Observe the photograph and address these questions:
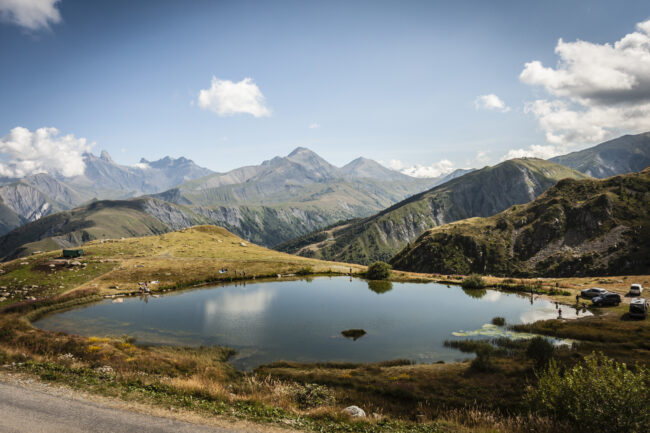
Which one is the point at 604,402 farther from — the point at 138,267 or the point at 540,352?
the point at 138,267

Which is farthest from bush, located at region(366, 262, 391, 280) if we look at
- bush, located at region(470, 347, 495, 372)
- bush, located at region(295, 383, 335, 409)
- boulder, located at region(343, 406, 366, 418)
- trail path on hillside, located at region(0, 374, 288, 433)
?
trail path on hillside, located at region(0, 374, 288, 433)

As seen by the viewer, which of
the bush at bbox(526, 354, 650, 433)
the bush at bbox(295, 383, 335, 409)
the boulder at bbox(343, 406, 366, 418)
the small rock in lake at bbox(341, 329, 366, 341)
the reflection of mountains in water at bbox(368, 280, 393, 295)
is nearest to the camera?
the bush at bbox(526, 354, 650, 433)

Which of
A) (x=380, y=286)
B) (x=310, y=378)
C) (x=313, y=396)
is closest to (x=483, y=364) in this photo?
(x=310, y=378)

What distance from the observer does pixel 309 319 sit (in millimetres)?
61938

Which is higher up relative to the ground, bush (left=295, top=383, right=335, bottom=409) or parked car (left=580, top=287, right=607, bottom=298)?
parked car (left=580, top=287, right=607, bottom=298)

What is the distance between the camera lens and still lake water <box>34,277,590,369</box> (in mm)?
47469

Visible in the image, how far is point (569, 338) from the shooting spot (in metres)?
48.6

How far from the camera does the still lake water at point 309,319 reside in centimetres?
4747

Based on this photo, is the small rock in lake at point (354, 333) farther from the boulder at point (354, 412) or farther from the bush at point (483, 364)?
the boulder at point (354, 412)

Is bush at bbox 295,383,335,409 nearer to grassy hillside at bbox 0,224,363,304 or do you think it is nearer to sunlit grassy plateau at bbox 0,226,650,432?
sunlit grassy plateau at bbox 0,226,650,432

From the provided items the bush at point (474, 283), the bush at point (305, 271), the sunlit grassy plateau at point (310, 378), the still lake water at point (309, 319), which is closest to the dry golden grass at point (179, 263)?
the bush at point (305, 271)

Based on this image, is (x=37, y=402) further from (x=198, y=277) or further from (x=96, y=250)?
(x=96, y=250)

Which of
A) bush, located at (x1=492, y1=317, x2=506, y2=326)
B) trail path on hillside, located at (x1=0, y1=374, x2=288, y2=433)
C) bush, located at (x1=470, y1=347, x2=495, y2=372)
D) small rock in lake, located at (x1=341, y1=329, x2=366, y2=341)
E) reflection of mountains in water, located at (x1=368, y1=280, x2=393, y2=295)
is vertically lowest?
small rock in lake, located at (x1=341, y1=329, x2=366, y2=341)

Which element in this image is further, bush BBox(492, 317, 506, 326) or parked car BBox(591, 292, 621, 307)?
parked car BBox(591, 292, 621, 307)
